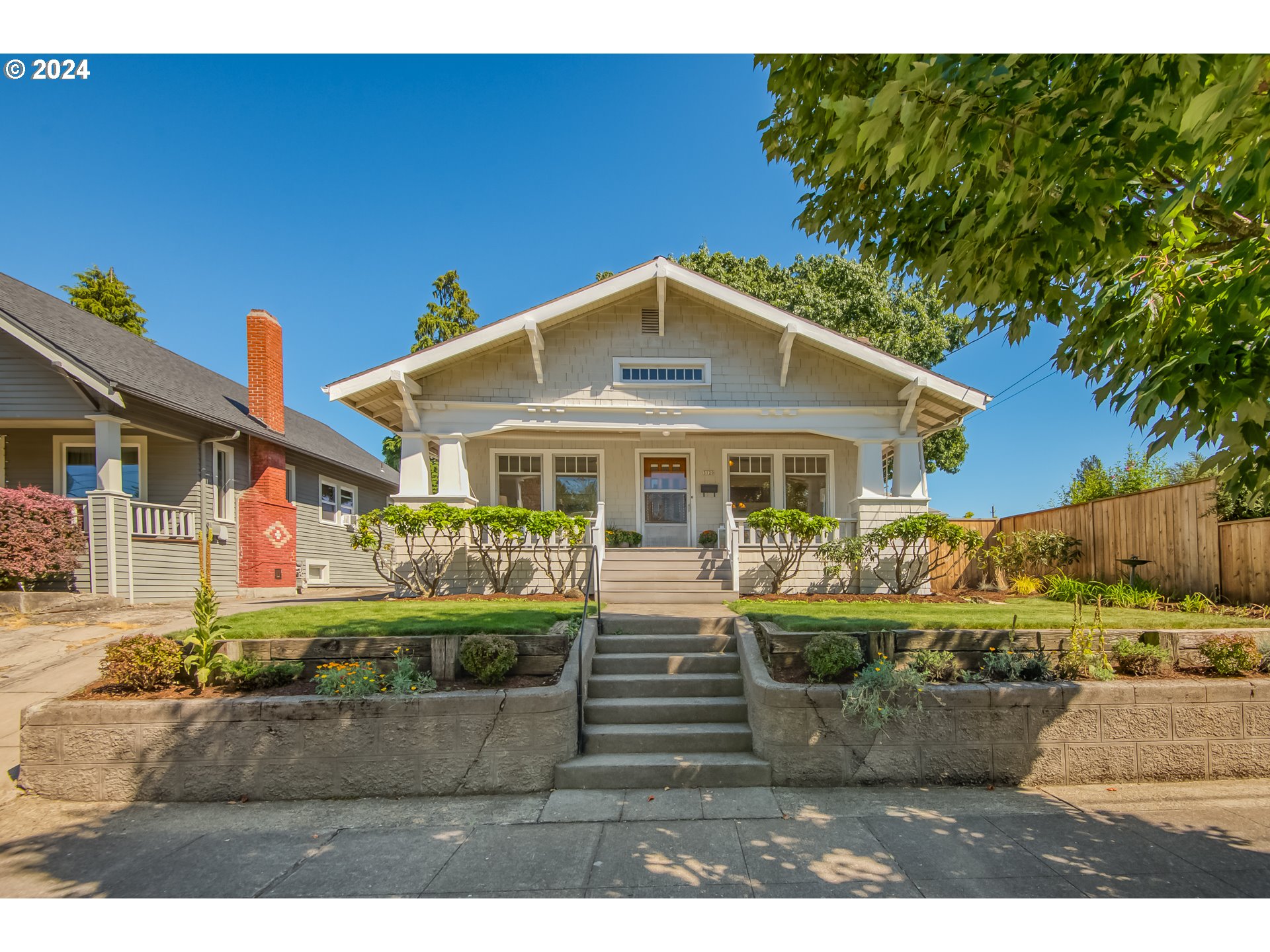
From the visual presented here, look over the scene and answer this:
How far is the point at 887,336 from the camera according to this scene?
949 inches

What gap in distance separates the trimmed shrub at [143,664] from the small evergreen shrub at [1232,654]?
29.5 feet

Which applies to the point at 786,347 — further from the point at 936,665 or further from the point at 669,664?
the point at 936,665

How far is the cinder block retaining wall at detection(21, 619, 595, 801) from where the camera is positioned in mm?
4887

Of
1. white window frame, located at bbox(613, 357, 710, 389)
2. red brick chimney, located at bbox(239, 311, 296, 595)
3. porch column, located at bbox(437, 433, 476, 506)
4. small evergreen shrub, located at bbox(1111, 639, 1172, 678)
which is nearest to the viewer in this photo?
small evergreen shrub, located at bbox(1111, 639, 1172, 678)

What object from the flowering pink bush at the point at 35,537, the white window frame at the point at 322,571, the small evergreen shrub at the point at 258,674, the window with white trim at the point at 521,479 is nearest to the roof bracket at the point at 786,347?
the window with white trim at the point at 521,479

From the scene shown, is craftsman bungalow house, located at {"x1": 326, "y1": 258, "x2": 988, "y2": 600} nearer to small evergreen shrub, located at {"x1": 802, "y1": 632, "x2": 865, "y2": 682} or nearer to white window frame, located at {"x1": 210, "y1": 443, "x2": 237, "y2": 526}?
white window frame, located at {"x1": 210, "y1": 443, "x2": 237, "y2": 526}

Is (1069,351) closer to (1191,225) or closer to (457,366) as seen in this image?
(1191,225)

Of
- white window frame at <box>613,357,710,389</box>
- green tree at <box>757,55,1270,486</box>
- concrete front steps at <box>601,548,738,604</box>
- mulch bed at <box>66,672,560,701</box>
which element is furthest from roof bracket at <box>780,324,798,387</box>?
mulch bed at <box>66,672,560,701</box>

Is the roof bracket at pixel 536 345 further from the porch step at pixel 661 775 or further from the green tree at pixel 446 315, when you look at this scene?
the green tree at pixel 446 315

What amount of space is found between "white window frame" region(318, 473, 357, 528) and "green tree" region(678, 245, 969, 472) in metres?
14.7

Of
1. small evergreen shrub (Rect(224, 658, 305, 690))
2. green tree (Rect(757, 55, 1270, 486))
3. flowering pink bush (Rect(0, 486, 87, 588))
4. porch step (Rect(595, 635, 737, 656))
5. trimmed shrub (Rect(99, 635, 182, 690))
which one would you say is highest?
green tree (Rect(757, 55, 1270, 486))

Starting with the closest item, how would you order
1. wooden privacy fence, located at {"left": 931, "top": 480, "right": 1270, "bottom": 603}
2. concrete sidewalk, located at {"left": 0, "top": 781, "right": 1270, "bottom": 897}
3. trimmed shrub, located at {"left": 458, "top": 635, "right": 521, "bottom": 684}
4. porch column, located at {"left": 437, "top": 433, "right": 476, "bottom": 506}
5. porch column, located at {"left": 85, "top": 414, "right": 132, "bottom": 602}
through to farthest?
concrete sidewalk, located at {"left": 0, "top": 781, "right": 1270, "bottom": 897} → trimmed shrub, located at {"left": 458, "top": 635, "right": 521, "bottom": 684} → wooden privacy fence, located at {"left": 931, "top": 480, "right": 1270, "bottom": 603} → porch column, located at {"left": 85, "top": 414, "right": 132, "bottom": 602} → porch column, located at {"left": 437, "top": 433, "right": 476, "bottom": 506}

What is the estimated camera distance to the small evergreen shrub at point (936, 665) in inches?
217

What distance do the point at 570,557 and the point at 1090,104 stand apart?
953 centimetres
